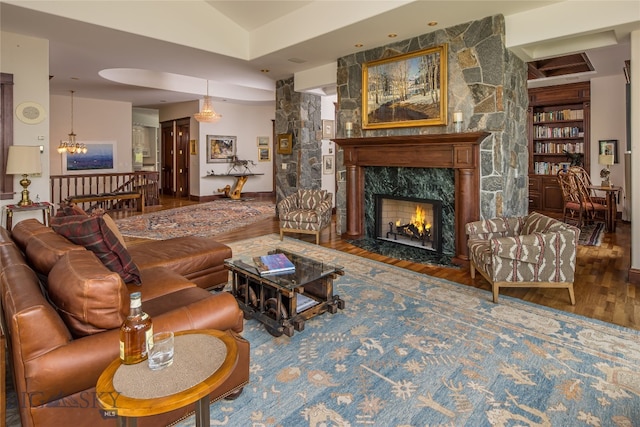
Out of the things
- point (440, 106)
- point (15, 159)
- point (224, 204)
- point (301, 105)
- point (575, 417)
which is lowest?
point (575, 417)

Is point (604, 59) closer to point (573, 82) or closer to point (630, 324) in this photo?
point (573, 82)

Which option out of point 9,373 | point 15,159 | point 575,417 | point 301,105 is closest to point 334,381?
point 575,417

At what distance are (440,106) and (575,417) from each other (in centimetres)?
390

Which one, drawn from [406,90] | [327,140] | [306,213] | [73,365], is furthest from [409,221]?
[73,365]

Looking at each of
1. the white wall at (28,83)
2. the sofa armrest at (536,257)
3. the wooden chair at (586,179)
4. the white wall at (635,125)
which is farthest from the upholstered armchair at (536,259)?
the white wall at (28,83)

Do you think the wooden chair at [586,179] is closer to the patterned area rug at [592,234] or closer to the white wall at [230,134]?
the patterned area rug at [592,234]

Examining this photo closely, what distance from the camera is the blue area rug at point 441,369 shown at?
2.02m

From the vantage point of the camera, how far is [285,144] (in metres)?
8.07

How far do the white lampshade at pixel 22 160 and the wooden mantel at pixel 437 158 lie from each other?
4174 mm

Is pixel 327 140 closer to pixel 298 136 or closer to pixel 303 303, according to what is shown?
pixel 298 136

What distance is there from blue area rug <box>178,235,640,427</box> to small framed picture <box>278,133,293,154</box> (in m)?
4.98

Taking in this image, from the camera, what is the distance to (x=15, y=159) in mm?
4750

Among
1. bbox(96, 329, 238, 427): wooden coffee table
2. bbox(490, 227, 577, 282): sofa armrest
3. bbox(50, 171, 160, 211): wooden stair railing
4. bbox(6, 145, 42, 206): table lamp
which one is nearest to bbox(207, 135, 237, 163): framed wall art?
bbox(50, 171, 160, 211): wooden stair railing

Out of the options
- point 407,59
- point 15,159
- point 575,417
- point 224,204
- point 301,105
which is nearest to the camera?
point 575,417
